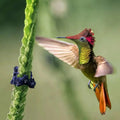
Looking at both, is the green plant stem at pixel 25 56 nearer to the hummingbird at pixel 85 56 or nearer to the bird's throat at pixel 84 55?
the hummingbird at pixel 85 56

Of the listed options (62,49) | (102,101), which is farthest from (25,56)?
(102,101)

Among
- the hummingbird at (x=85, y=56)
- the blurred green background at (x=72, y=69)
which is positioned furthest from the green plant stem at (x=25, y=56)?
the blurred green background at (x=72, y=69)

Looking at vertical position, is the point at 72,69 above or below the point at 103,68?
above

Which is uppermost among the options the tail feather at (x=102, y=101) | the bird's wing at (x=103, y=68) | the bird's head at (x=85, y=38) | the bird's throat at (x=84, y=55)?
the bird's head at (x=85, y=38)

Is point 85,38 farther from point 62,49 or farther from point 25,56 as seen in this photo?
point 25,56

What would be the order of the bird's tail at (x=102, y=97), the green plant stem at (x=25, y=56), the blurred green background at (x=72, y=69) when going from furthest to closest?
the blurred green background at (x=72, y=69)
the bird's tail at (x=102, y=97)
the green plant stem at (x=25, y=56)

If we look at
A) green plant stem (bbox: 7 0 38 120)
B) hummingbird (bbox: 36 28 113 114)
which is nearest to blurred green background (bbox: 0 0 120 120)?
hummingbird (bbox: 36 28 113 114)

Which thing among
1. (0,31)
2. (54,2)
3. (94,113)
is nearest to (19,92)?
(54,2)

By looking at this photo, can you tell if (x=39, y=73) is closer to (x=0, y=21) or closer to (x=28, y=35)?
(x=0, y=21)
